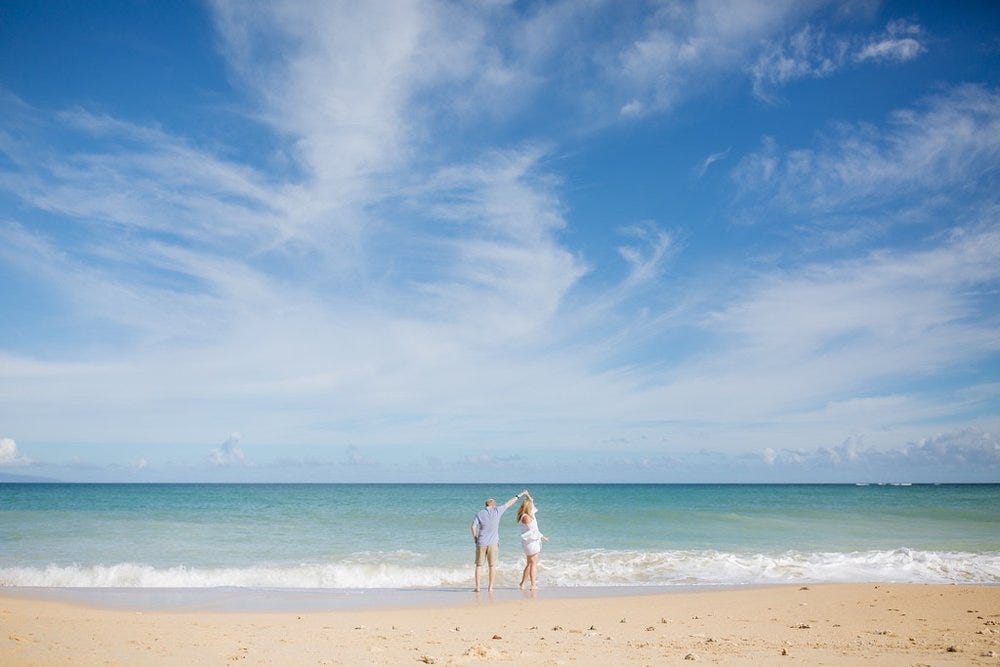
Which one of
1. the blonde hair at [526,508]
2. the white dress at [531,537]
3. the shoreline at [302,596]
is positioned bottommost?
the shoreline at [302,596]

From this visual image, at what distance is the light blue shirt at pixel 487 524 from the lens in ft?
43.3

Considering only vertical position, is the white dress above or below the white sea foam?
above

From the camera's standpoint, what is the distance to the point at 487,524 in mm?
13203

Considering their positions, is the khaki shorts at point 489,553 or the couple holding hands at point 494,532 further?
the khaki shorts at point 489,553

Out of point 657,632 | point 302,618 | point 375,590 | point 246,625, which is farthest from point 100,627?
point 657,632

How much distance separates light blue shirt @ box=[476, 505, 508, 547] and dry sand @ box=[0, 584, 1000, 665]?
1415mm

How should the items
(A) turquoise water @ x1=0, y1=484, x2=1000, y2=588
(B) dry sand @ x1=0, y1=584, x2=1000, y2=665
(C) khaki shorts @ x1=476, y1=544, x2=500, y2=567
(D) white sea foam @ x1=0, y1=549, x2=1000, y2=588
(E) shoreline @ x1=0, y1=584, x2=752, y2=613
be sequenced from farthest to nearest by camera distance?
(A) turquoise water @ x1=0, y1=484, x2=1000, y2=588
(D) white sea foam @ x1=0, y1=549, x2=1000, y2=588
(C) khaki shorts @ x1=476, y1=544, x2=500, y2=567
(E) shoreline @ x1=0, y1=584, x2=752, y2=613
(B) dry sand @ x1=0, y1=584, x2=1000, y2=665

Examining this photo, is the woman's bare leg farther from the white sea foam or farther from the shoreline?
the white sea foam

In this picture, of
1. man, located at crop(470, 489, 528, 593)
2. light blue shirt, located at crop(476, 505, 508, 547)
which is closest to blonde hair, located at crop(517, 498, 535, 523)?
man, located at crop(470, 489, 528, 593)

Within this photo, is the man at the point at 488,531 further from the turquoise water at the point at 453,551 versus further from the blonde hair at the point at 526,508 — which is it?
the turquoise water at the point at 453,551

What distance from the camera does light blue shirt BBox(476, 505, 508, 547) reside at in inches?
519

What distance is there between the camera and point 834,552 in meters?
20.0

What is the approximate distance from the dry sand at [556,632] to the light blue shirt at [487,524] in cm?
141

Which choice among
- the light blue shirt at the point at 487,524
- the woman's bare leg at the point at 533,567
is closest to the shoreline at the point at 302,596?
the woman's bare leg at the point at 533,567
